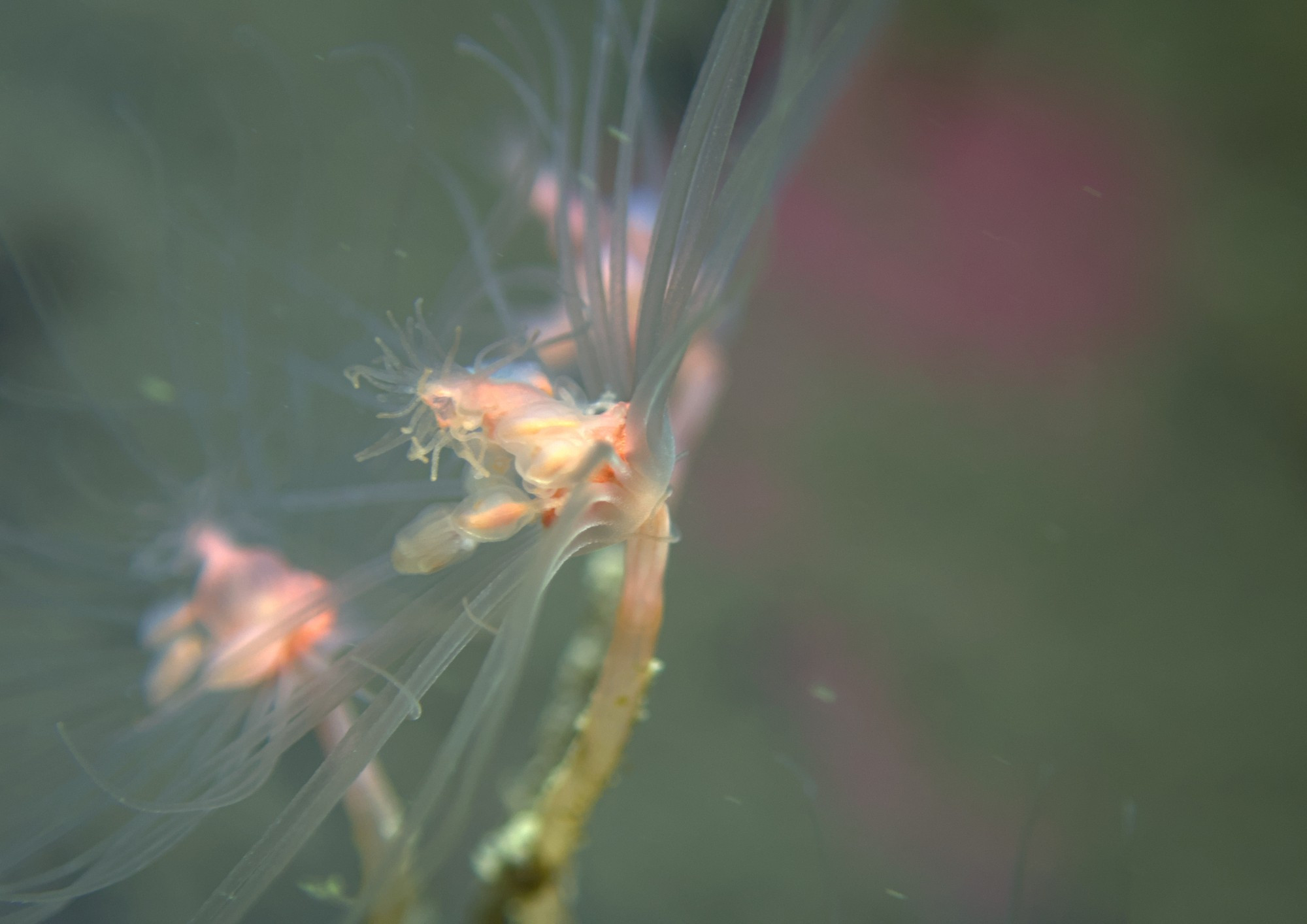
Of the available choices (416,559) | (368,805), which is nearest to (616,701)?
(416,559)

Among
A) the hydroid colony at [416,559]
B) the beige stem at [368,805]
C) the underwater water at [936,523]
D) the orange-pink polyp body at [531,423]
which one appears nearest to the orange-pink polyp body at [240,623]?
the hydroid colony at [416,559]

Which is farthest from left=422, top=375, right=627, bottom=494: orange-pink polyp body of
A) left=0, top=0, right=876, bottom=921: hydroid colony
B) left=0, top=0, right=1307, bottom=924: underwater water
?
left=0, top=0, right=1307, bottom=924: underwater water

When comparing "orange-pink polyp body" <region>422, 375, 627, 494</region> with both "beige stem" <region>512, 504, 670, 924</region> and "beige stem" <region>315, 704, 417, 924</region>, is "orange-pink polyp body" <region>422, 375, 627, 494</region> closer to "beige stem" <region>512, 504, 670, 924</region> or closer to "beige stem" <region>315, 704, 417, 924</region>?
"beige stem" <region>512, 504, 670, 924</region>

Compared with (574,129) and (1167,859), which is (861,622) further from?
(574,129)

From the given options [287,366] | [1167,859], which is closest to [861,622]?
[1167,859]

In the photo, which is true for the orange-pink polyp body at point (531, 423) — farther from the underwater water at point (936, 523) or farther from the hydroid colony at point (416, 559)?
the underwater water at point (936, 523)

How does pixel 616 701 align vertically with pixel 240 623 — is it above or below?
above

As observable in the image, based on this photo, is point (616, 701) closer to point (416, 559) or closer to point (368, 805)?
point (416, 559)

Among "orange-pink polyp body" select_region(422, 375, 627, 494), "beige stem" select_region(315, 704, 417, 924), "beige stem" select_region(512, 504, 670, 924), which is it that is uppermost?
"orange-pink polyp body" select_region(422, 375, 627, 494)
